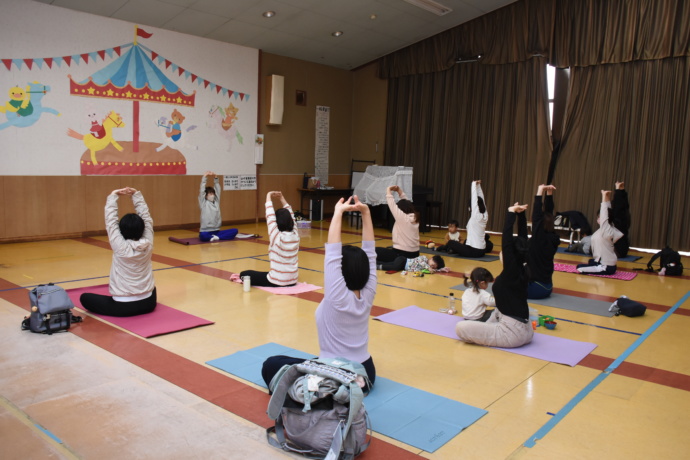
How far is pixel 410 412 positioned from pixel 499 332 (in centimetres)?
145

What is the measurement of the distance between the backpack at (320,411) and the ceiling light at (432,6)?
28.5 feet

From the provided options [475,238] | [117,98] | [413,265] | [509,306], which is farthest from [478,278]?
[117,98]

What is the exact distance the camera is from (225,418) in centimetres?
303

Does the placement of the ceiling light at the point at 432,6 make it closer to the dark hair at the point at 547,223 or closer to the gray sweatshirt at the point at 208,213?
the gray sweatshirt at the point at 208,213

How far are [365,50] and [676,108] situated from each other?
6221mm

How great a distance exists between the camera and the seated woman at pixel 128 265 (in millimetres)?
4551

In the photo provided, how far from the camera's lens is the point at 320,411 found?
2.63m

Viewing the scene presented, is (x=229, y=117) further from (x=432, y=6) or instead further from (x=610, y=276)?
(x=610, y=276)

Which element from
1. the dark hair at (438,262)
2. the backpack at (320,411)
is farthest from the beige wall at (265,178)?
the backpack at (320,411)

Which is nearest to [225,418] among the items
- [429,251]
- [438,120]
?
[429,251]

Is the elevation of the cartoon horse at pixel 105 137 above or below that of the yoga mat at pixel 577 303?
above

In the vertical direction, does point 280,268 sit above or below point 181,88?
below

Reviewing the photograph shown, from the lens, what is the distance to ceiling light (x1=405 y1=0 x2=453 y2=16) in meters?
9.99

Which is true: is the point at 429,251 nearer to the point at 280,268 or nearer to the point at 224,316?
the point at 280,268
